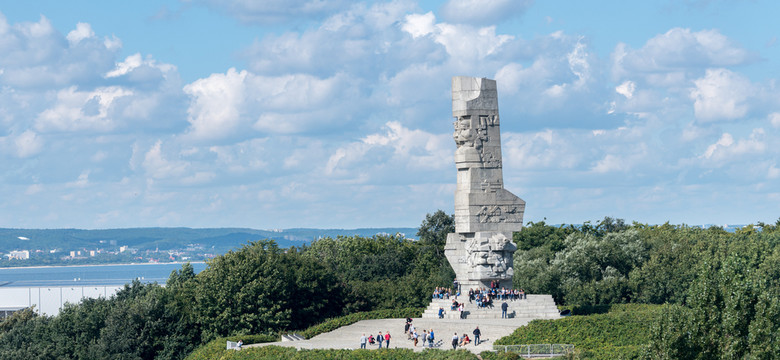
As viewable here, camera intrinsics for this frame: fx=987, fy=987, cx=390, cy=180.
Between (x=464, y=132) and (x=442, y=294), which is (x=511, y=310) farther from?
(x=464, y=132)

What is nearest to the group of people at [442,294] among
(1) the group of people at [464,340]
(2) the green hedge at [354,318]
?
(2) the green hedge at [354,318]

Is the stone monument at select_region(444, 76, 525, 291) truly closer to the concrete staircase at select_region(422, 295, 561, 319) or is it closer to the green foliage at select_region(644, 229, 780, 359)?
the concrete staircase at select_region(422, 295, 561, 319)

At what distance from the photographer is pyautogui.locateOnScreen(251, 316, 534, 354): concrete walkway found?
47406mm

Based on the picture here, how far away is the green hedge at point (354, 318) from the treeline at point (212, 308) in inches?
95.1

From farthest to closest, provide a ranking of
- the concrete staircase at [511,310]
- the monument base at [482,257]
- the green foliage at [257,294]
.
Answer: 1. the green foliage at [257,294]
2. the monument base at [482,257]
3. the concrete staircase at [511,310]

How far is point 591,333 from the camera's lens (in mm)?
46250

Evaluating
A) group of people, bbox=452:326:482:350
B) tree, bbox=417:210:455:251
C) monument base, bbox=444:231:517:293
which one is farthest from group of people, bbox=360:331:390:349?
tree, bbox=417:210:455:251

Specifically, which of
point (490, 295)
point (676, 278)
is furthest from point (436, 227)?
point (490, 295)

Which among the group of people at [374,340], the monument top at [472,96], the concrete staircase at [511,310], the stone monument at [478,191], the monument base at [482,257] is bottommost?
the group of people at [374,340]

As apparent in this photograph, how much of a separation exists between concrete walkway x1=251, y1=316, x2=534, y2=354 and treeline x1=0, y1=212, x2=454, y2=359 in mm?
4558

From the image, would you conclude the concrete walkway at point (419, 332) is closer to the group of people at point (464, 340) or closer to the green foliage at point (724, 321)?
the group of people at point (464, 340)

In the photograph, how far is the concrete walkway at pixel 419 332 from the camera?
156ft

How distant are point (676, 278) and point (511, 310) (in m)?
15.2

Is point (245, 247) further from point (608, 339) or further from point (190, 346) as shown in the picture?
point (608, 339)
